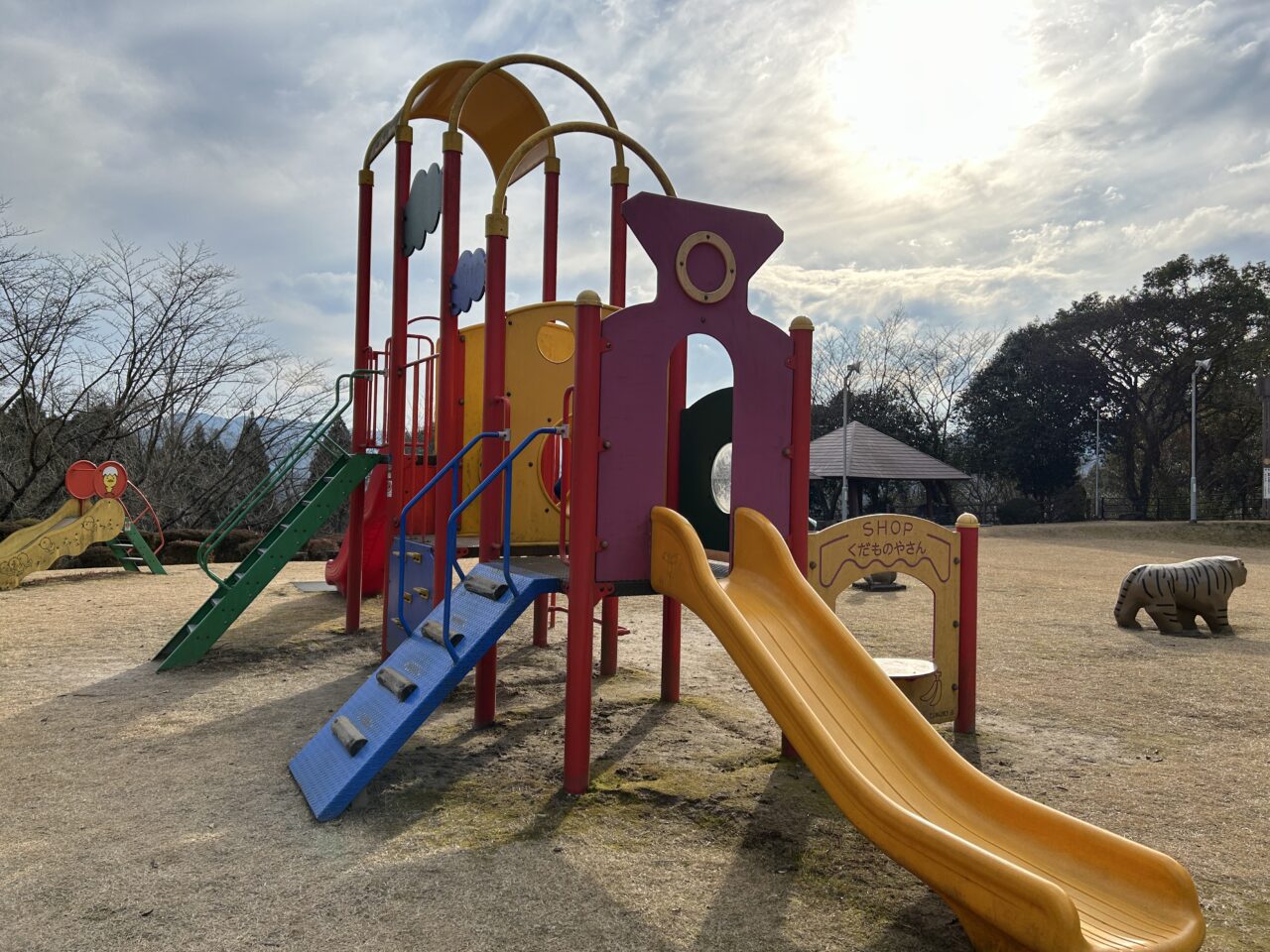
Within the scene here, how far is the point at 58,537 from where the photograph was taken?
37.0ft

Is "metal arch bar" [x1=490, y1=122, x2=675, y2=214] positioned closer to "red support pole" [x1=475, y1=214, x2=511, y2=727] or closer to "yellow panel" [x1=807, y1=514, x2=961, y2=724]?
"red support pole" [x1=475, y1=214, x2=511, y2=727]

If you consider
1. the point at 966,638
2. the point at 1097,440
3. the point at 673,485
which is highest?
the point at 1097,440

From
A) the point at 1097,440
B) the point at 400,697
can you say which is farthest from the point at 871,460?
the point at 400,697

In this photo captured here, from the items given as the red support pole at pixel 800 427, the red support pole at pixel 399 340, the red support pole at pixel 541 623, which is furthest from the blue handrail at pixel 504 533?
the red support pole at pixel 541 623

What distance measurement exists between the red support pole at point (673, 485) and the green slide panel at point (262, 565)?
3216 mm

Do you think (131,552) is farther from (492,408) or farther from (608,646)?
(492,408)

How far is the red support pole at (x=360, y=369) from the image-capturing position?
765cm

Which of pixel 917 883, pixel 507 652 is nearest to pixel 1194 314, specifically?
pixel 507 652

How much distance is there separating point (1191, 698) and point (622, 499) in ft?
14.7

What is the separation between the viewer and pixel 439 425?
236 inches

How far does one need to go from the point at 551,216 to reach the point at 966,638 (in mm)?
4619

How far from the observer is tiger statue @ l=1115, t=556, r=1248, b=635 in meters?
8.43

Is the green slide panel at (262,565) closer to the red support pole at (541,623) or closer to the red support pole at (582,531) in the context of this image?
the red support pole at (541,623)

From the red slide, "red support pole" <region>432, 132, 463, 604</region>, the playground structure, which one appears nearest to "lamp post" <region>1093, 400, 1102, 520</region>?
the red slide
